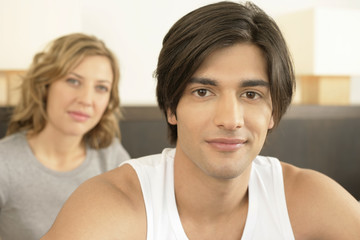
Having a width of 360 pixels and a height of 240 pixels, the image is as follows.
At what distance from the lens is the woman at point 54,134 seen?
1697mm

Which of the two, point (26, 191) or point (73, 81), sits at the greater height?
point (73, 81)

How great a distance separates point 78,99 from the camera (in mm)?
1788

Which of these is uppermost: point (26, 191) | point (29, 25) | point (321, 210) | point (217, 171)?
point (29, 25)

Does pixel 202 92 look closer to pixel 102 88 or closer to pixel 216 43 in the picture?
pixel 216 43

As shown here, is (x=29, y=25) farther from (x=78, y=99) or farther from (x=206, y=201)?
(x=206, y=201)

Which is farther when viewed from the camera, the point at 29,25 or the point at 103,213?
the point at 29,25

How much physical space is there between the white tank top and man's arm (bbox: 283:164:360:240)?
0.03 metres

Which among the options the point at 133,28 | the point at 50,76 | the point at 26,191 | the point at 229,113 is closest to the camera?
the point at 229,113

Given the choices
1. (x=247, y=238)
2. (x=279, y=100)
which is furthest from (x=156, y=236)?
(x=279, y=100)

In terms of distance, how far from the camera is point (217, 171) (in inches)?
42.6

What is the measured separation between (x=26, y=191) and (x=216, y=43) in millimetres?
1007

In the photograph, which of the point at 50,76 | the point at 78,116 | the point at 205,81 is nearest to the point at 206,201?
the point at 205,81

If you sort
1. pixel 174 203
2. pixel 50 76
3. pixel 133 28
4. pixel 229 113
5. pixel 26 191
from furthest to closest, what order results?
pixel 133 28
pixel 50 76
pixel 26 191
pixel 174 203
pixel 229 113

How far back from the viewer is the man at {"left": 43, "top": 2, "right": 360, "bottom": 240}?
1064 mm
